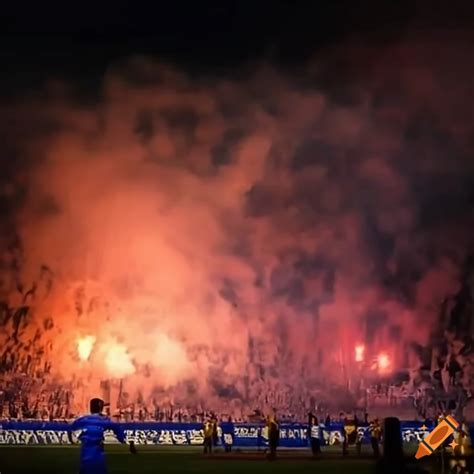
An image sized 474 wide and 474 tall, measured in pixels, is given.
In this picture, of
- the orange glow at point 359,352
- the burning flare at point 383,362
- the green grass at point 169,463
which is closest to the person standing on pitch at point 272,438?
the green grass at point 169,463

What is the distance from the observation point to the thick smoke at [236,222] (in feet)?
73.8

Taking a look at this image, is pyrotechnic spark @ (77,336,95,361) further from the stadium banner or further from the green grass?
the green grass

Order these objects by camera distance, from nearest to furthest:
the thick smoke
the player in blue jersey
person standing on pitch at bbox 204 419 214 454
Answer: the player in blue jersey, person standing on pitch at bbox 204 419 214 454, the thick smoke

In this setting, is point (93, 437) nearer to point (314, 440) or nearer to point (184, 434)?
point (314, 440)

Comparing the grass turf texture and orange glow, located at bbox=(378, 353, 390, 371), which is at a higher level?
orange glow, located at bbox=(378, 353, 390, 371)

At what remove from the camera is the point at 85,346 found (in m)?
23.8

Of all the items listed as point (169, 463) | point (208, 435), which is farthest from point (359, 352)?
point (169, 463)

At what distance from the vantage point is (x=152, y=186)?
2303 cm

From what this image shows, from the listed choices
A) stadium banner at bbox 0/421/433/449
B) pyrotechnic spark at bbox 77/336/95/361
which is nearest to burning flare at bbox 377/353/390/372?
stadium banner at bbox 0/421/433/449

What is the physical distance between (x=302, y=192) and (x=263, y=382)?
17.3 feet

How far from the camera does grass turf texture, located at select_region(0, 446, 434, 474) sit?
13547 millimetres

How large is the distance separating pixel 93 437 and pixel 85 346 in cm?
1679

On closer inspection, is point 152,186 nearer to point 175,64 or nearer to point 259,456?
point 175,64

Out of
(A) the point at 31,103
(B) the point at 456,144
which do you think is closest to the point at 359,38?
(B) the point at 456,144
